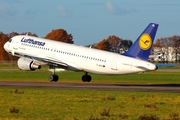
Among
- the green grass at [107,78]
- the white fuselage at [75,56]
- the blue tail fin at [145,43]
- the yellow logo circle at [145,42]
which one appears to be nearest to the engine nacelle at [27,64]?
the white fuselage at [75,56]

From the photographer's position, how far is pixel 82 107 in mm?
31906

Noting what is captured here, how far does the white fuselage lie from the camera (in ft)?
186

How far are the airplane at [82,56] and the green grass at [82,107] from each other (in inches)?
657

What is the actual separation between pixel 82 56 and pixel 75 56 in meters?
1.06

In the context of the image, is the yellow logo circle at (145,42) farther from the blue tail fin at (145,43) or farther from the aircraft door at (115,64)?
the aircraft door at (115,64)

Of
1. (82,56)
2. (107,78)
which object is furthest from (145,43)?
(107,78)

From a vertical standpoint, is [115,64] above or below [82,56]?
below

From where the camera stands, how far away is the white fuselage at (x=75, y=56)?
56.6 meters

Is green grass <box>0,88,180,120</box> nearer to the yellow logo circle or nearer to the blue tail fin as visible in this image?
the blue tail fin

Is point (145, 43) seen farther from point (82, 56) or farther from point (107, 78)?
point (107, 78)

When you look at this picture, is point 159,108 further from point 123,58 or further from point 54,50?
point 54,50

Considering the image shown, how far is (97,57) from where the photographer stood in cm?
5997

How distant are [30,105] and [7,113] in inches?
163

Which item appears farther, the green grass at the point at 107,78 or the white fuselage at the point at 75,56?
the green grass at the point at 107,78
